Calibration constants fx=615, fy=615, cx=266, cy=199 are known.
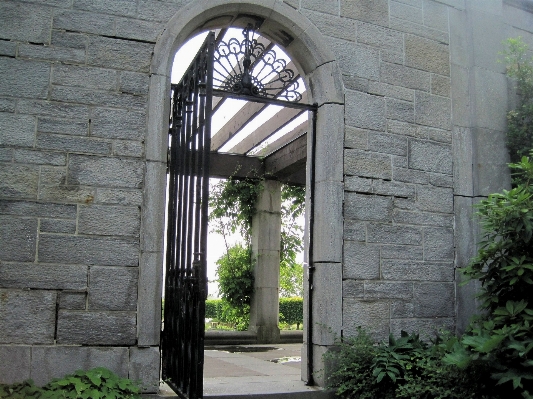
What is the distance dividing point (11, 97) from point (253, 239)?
252 inches

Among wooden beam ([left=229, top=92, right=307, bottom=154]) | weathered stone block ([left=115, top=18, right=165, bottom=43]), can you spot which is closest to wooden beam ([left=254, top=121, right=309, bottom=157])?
wooden beam ([left=229, top=92, right=307, bottom=154])

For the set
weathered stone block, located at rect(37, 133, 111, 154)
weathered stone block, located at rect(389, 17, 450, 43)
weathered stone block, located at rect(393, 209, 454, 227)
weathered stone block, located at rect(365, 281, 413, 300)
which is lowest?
weathered stone block, located at rect(365, 281, 413, 300)

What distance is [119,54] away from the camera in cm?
430

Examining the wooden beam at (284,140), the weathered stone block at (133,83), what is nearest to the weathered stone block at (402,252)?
the weathered stone block at (133,83)

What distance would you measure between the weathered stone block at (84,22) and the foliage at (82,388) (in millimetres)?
2277

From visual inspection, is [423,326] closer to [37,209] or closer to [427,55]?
[427,55]

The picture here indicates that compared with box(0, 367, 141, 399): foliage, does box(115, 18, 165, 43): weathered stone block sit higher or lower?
higher

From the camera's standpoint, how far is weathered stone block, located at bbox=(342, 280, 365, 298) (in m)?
4.72

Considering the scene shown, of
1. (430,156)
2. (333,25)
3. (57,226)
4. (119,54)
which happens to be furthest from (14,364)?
(430,156)

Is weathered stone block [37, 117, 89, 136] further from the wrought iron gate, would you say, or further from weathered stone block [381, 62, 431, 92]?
weathered stone block [381, 62, 431, 92]

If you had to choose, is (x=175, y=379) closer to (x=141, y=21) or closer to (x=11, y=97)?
(x=11, y=97)

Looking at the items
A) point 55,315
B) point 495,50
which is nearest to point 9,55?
point 55,315

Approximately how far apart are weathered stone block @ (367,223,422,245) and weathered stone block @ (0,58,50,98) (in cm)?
264

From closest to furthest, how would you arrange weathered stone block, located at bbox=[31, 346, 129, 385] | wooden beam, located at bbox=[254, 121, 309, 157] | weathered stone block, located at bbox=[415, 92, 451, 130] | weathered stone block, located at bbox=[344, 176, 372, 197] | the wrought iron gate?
the wrought iron gate < weathered stone block, located at bbox=[31, 346, 129, 385] < weathered stone block, located at bbox=[344, 176, 372, 197] < weathered stone block, located at bbox=[415, 92, 451, 130] < wooden beam, located at bbox=[254, 121, 309, 157]
